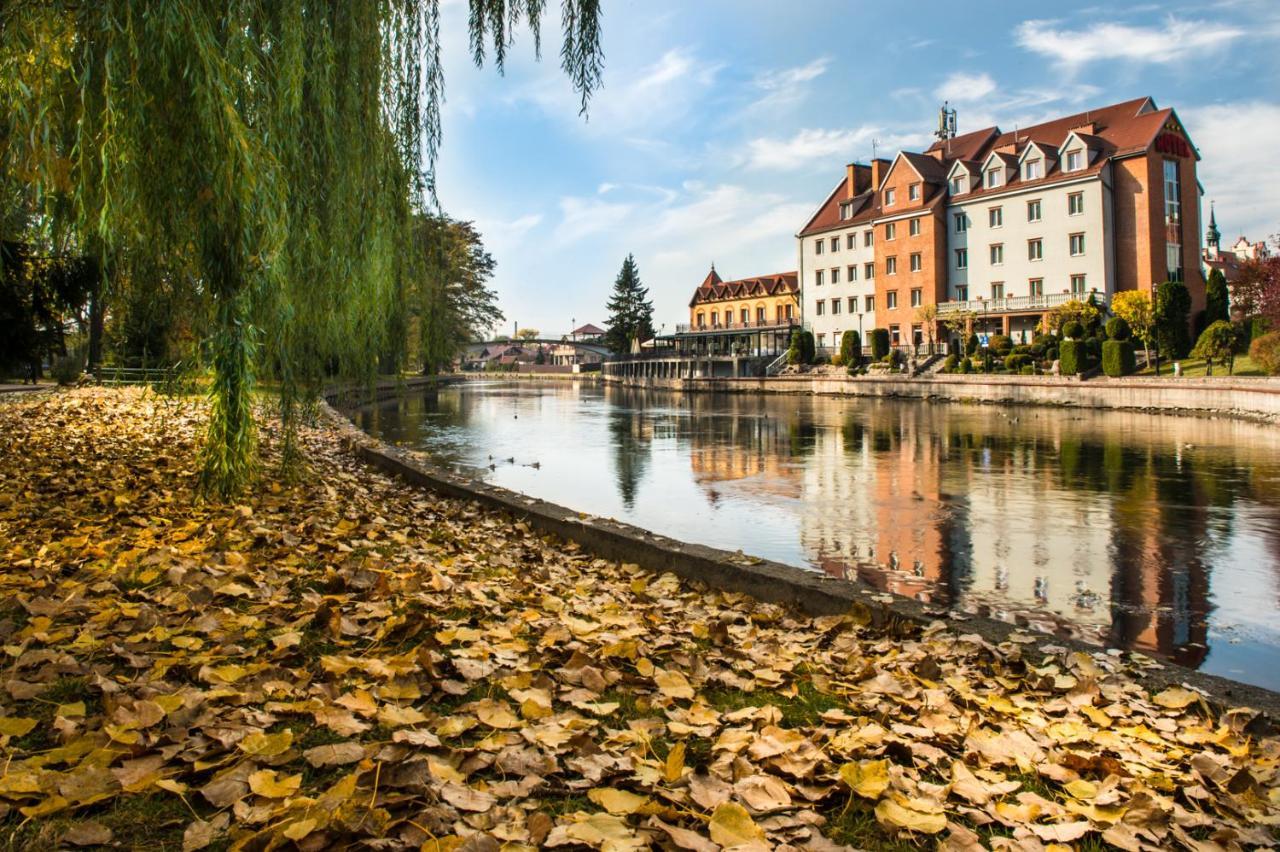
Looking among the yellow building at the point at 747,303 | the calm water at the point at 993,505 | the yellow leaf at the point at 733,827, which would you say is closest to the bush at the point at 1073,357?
the calm water at the point at 993,505

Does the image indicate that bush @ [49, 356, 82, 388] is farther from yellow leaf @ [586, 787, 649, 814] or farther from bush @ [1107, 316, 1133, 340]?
bush @ [1107, 316, 1133, 340]

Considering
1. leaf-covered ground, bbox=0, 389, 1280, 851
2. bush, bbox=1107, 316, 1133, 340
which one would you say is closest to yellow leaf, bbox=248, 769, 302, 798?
leaf-covered ground, bbox=0, 389, 1280, 851

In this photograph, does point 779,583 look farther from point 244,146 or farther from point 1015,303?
point 1015,303

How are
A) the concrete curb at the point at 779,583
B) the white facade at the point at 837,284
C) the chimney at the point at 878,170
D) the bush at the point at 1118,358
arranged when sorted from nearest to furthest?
the concrete curb at the point at 779,583
the bush at the point at 1118,358
the white facade at the point at 837,284
the chimney at the point at 878,170

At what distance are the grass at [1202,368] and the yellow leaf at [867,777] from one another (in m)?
38.3

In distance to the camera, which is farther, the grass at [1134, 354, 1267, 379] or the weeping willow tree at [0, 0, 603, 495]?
the grass at [1134, 354, 1267, 379]

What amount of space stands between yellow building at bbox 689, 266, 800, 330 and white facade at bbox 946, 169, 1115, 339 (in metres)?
20.4

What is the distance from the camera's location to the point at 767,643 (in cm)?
480

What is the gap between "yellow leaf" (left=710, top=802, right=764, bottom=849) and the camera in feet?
7.55

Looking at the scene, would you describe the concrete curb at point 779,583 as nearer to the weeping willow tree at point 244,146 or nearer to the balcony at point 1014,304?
the weeping willow tree at point 244,146

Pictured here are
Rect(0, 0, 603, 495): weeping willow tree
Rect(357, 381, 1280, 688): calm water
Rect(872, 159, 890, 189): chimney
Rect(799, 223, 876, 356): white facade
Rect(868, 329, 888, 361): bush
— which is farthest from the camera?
Rect(872, 159, 890, 189): chimney

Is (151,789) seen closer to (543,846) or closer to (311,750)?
(311,750)

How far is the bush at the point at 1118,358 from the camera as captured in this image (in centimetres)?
4044

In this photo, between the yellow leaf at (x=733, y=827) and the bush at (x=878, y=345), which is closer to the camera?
the yellow leaf at (x=733, y=827)
